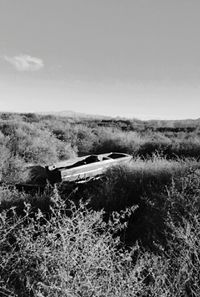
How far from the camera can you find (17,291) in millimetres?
2646

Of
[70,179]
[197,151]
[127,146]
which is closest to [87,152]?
[127,146]

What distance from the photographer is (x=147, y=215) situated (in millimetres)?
4988

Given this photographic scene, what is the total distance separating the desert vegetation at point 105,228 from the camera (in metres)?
2.54

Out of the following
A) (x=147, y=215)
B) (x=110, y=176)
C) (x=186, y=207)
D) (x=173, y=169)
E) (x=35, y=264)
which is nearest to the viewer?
(x=35, y=264)

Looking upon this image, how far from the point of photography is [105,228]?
4.63 metres

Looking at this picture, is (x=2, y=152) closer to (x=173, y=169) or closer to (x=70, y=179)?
(x=70, y=179)

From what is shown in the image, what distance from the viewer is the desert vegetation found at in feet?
8.34

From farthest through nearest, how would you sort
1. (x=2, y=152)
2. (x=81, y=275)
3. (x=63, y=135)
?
(x=63, y=135), (x=2, y=152), (x=81, y=275)

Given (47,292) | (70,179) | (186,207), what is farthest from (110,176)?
(47,292)

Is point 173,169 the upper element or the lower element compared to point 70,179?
upper

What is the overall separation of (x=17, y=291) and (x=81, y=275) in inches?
22.3

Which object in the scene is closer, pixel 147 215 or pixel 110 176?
pixel 147 215

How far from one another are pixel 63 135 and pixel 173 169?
1017 centimetres

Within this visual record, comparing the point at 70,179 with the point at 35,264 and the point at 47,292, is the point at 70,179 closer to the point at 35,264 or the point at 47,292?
the point at 35,264
